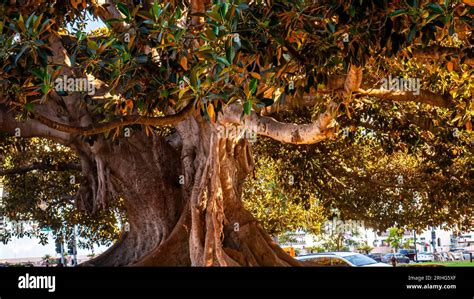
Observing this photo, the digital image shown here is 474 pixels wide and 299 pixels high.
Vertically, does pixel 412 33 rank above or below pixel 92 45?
below

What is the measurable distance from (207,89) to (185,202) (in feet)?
17.5

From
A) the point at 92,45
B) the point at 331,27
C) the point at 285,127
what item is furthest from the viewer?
the point at 285,127

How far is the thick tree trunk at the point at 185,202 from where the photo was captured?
28.0ft

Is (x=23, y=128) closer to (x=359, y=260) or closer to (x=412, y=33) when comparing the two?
(x=412, y=33)

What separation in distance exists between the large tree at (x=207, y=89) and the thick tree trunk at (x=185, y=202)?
2 cm

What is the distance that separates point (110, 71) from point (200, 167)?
13.5ft

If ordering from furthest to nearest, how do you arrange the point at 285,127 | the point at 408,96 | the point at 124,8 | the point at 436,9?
the point at 408,96, the point at 285,127, the point at 124,8, the point at 436,9

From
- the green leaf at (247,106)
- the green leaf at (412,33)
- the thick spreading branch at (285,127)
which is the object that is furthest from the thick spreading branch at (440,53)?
the green leaf at (247,106)

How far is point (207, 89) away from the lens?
4.59 m

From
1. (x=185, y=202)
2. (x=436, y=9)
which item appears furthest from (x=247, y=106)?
(x=185, y=202)

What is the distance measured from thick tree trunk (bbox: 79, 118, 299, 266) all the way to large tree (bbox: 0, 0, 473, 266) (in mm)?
19

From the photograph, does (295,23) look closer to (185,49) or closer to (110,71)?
(185,49)

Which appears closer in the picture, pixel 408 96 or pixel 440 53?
pixel 440 53

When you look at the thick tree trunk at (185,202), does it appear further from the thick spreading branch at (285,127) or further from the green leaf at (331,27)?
the green leaf at (331,27)
